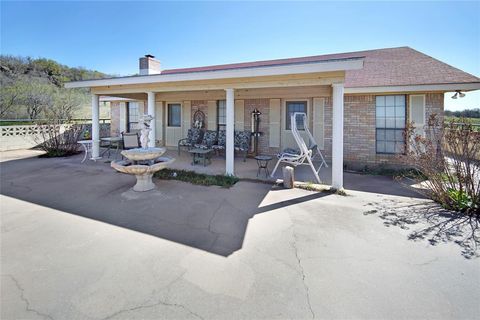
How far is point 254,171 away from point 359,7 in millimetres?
5661

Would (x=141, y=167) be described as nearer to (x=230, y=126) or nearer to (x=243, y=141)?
(x=230, y=126)

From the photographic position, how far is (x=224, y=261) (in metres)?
2.90

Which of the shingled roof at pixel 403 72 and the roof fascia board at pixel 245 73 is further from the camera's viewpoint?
the shingled roof at pixel 403 72

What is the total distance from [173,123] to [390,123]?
890 centimetres

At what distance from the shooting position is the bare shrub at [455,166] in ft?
14.5

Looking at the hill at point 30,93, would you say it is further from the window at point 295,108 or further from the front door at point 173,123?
the window at point 295,108

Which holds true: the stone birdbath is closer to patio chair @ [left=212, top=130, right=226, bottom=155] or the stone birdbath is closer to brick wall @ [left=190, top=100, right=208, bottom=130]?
patio chair @ [left=212, top=130, right=226, bottom=155]

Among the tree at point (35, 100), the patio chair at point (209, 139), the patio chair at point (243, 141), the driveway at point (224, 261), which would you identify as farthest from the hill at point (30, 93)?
the driveway at point (224, 261)

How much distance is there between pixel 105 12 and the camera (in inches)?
401

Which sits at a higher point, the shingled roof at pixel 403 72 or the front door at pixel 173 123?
the shingled roof at pixel 403 72

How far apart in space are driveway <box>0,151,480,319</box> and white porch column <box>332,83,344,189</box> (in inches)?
27.2

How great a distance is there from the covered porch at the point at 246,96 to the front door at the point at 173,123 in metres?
0.02

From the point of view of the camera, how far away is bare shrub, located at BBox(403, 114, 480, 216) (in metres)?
4.41

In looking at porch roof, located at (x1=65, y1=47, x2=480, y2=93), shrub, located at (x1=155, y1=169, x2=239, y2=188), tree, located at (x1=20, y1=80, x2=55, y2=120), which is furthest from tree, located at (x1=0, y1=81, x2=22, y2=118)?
shrub, located at (x1=155, y1=169, x2=239, y2=188)
